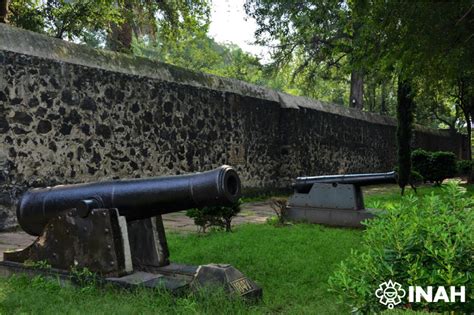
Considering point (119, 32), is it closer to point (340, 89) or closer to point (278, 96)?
point (278, 96)

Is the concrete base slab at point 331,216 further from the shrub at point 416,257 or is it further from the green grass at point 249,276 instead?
the shrub at point 416,257

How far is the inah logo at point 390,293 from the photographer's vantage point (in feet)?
7.70

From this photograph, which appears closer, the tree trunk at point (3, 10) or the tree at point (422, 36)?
the tree at point (422, 36)

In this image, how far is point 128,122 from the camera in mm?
8914

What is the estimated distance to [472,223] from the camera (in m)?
2.53

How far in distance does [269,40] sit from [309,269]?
18.4m

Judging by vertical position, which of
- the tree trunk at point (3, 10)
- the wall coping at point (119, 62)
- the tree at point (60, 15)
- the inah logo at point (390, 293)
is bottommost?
the inah logo at point (390, 293)

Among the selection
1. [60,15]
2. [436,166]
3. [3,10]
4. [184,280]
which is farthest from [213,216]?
[436,166]

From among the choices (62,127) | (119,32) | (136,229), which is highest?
(119,32)

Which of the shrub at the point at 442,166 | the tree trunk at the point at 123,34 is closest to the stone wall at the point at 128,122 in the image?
the shrub at the point at 442,166

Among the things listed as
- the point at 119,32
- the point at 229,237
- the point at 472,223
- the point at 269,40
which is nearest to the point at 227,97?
the point at 229,237

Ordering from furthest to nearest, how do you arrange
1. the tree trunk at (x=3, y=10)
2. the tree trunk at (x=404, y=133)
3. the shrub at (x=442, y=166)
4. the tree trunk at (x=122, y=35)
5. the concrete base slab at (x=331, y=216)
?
the shrub at (x=442, y=166), the tree trunk at (x=122, y=35), the tree trunk at (x=404, y=133), the tree trunk at (x=3, y=10), the concrete base slab at (x=331, y=216)

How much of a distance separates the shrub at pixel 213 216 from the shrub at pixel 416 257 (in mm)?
4281

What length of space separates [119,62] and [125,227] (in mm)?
5688
